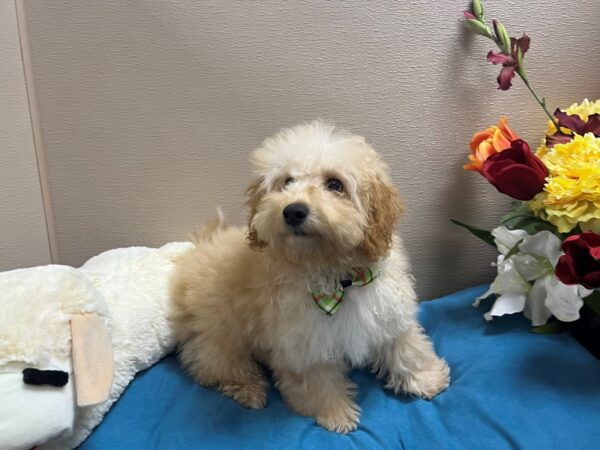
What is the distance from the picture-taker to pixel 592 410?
1081 mm

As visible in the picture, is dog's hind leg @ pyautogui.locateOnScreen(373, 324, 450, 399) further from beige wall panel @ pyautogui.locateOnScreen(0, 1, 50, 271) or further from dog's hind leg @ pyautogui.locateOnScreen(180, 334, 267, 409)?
beige wall panel @ pyautogui.locateOnScreen(0, 1, 50, 271)

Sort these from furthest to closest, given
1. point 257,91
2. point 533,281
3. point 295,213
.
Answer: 1. point 257,91
2. point 533,281
3. point 295,213

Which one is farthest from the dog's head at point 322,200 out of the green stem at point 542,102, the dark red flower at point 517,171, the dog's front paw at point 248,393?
the green stem at point 542,102

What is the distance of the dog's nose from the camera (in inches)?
40.1

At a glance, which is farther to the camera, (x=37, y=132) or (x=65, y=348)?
(x=37, y=132)

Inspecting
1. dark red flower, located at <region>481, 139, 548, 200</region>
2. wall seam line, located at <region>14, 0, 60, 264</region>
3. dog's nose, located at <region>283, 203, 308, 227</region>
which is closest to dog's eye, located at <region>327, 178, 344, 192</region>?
dog's nose, located at <region>283, 203, 308, 227</region>

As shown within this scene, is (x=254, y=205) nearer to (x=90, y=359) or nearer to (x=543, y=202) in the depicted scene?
(x=90, y=359)

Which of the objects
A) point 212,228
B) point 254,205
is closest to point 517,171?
point 254,205

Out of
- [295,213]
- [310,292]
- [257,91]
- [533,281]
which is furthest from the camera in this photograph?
[257,91]

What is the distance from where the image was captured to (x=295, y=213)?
1.02 m

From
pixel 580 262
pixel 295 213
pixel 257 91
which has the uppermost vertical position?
pixel 257 91

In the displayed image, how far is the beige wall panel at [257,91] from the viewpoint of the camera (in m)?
1.38

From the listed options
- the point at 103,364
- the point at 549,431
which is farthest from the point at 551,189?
the point at 103,364

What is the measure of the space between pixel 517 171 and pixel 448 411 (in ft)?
1.87
